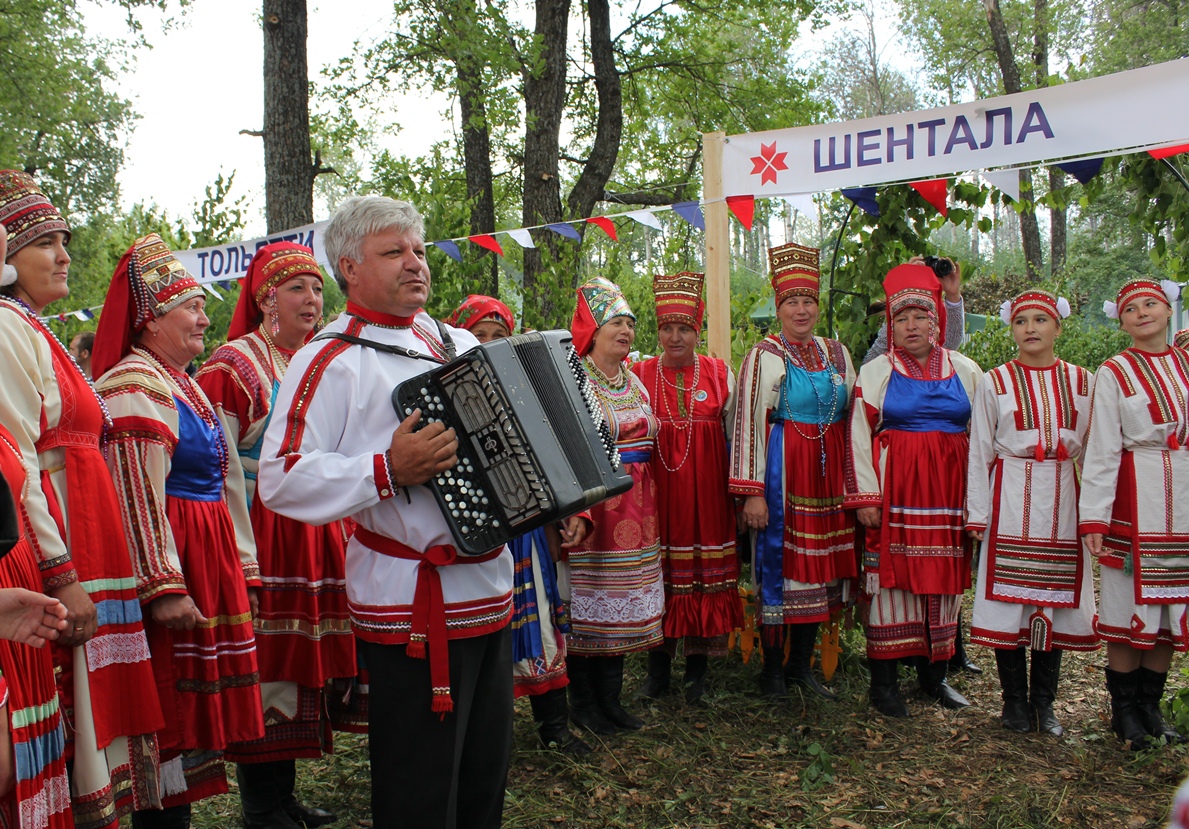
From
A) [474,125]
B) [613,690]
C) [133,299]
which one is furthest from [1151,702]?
[474,125]

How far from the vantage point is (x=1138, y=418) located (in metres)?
4.17

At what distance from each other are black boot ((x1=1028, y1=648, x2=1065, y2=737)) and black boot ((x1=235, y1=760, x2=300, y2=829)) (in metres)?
3.51

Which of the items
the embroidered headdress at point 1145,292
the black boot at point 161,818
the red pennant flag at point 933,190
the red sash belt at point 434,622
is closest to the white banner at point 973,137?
the red pennant flag at point 933,190

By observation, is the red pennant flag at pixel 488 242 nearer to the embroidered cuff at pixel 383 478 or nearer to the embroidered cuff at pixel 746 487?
the embroidered cuff at pixel 746 487

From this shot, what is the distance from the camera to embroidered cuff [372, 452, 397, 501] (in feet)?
7.50

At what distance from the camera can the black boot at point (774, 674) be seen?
502 cm

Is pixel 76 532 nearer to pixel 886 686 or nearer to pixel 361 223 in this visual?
pixel 361 223

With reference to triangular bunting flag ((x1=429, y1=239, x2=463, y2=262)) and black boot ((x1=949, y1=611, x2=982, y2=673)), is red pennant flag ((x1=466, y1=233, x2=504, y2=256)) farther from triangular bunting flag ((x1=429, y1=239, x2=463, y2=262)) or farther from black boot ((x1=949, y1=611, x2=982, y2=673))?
black boot ((x1=949, y1=611, x2=982, y2=673))

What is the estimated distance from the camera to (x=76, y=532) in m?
2.52

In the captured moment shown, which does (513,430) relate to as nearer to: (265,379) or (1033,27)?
(265,379)

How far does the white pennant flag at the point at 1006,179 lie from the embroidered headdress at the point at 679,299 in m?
1.57

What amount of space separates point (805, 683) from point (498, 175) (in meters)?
13.3

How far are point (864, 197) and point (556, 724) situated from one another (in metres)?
3.45

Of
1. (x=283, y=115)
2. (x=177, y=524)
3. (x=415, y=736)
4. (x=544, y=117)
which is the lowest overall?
(x=415, y=736)
